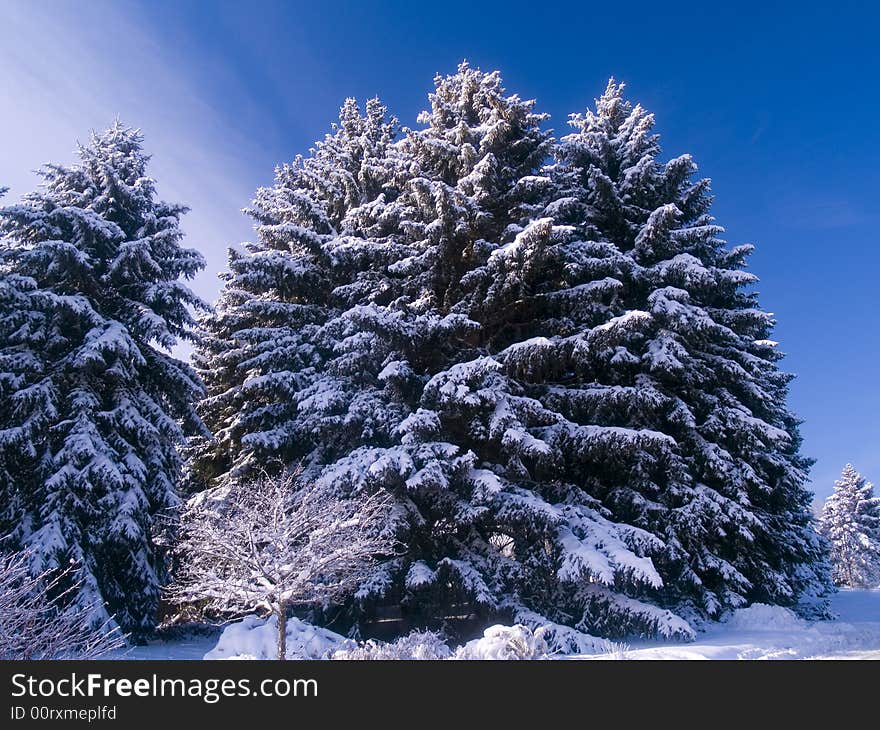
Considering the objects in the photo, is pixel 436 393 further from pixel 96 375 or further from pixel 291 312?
pixel 96 375

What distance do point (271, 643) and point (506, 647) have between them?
15.6ft

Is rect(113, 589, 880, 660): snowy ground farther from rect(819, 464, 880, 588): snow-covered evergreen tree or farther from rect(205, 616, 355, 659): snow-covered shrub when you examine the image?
rect(819, 464, 880, 588): snow-covered evergreen tree

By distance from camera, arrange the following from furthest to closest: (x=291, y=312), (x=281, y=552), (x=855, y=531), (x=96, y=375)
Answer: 1. (x=855, y=531)
2. (x=291, y=312)
3. (x=96, y=375)
4. (x=281, y=552)

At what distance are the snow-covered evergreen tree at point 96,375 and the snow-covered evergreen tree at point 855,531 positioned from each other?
47733 mm

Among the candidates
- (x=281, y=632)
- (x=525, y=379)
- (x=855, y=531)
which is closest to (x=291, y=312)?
(x=525, y=379)

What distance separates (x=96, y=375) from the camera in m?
14.6

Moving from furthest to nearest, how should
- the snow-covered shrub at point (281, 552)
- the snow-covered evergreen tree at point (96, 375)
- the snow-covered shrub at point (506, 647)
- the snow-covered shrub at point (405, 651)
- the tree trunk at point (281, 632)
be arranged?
the snow-covered evergreen tree at point (96, 375) → the snow-covered shrub at point (281, 552) → the tree trunk at point (281, 632) → the snow-covered shrub at point (405, 651) → the snow-covered shrub at point (506, 647)

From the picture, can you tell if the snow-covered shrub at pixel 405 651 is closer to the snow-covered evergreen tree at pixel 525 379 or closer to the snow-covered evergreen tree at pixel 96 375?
the snow-covered evergreen tree at pixel 525 379

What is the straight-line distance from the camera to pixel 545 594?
42.0ft

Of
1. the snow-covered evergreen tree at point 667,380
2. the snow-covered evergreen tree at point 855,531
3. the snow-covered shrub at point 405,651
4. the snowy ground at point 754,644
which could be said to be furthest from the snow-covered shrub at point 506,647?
the snow-covered evergreen tree at point 855,531

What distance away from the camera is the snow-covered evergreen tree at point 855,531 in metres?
42.5

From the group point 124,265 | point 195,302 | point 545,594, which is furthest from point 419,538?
point 124,265
